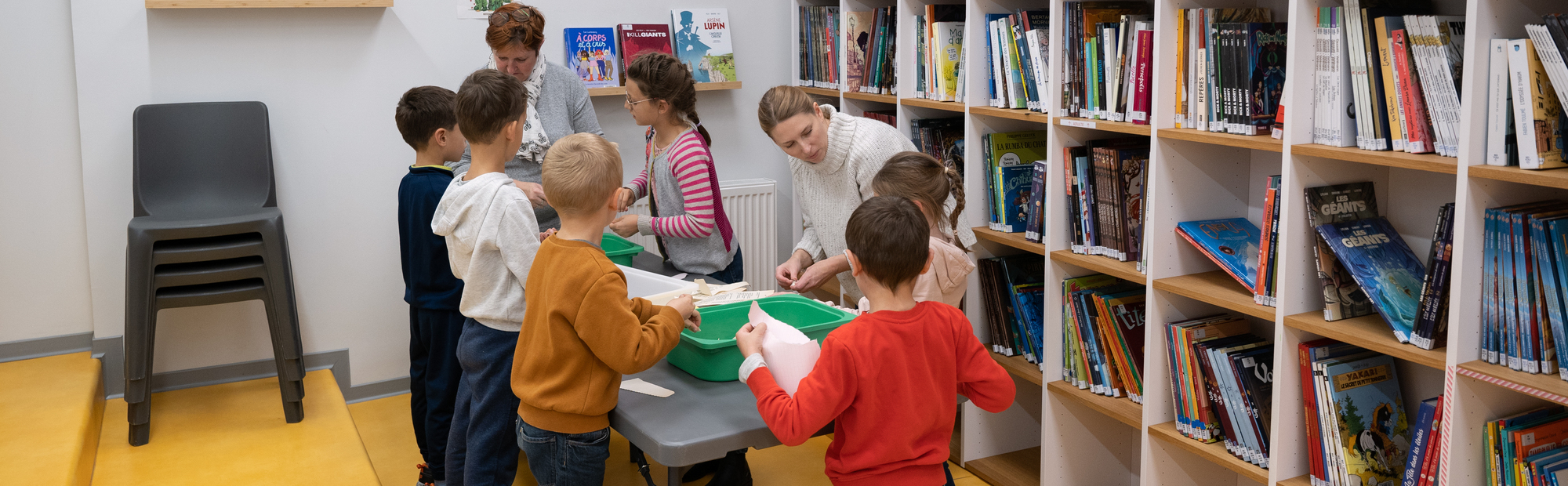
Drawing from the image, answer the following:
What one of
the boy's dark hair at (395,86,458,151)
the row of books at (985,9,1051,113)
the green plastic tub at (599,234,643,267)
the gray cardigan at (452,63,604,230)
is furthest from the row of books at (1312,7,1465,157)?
the gray cardigan at (452,63,604,230)

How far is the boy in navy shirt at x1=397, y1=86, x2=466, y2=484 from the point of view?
257cm

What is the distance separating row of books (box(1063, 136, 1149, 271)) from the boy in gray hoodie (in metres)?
1.35

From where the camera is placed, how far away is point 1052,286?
281 cm

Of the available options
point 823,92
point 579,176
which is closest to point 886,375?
point 579,176

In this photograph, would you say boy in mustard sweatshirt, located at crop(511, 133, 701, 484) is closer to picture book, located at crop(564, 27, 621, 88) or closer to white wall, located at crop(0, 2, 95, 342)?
picture book, located at crop(564, 27, 621, 88)

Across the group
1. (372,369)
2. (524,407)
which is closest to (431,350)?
(524,407)

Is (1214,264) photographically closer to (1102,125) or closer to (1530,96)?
(1102,125)

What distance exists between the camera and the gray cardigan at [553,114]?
3277 millimetres

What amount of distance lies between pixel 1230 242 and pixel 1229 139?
1.04 feet

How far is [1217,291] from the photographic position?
91.4 inches

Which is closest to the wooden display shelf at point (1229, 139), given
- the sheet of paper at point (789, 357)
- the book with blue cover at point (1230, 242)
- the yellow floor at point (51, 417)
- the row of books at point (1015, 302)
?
the book with blue cover at point (1230, 242)

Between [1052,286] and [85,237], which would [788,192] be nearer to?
[1052,286]

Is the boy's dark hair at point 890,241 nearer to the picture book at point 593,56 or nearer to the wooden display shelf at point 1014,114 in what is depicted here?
the wooden display shelf at point 1014,114

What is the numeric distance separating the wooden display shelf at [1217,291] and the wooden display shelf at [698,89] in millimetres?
2046
